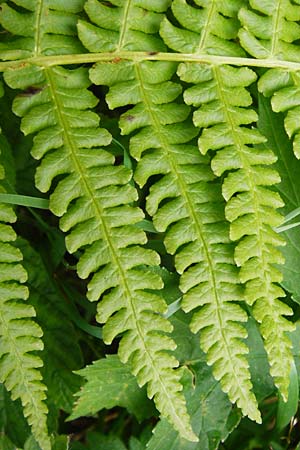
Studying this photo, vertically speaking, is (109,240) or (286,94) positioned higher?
(286,94)

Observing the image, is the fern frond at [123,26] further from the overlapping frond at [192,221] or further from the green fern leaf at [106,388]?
the green fern leaf at [106,388]

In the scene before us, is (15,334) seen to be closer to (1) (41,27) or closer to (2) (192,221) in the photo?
(2) (192,221)

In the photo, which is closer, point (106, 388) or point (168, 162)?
point (168, 162)

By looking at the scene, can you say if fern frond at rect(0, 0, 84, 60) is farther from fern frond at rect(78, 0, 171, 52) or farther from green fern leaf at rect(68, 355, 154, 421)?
green fern leaf at rect(68, 355, 154, 421)

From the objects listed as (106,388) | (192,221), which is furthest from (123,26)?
(106,388)

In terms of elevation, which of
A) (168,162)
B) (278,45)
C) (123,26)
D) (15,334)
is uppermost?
(123,26)

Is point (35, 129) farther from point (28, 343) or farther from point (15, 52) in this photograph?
point (28, 343)

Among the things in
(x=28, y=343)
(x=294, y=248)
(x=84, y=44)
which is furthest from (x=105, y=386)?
(x=84, y=44)

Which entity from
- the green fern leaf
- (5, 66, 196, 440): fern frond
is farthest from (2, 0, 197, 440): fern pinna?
the green fern leaf
